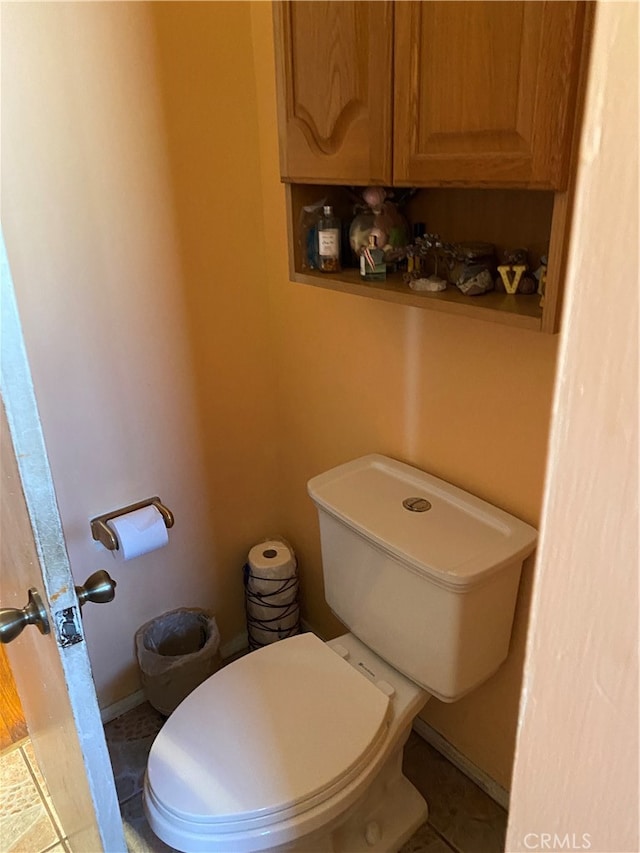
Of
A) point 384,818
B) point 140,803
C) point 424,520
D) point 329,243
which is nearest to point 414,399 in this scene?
point 424,520

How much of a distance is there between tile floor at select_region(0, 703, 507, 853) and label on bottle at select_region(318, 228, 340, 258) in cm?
128

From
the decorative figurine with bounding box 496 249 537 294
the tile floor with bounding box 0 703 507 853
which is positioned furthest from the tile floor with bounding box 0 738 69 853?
the decorative figurine with bounding box 496 249 537 294

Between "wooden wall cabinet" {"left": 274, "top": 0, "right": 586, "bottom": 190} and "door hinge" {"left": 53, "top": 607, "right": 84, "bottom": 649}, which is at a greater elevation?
"wooden wall cabinet" {"left": 274, "top": 0, "right": 586, "bottom": 190}

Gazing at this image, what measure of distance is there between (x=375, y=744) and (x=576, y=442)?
3.45ft

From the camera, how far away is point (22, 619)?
0.86 meters

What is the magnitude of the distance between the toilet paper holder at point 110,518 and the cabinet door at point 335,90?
861mm

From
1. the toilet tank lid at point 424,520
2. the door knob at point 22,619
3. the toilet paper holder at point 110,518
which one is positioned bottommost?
the toilet paper holder at point 110,518

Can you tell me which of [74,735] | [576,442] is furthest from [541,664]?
[74,735]

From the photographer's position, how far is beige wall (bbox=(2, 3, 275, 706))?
1.32 m

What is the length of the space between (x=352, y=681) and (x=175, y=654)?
73 centimetres

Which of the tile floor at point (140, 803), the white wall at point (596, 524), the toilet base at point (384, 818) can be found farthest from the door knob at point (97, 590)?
the tile floor at point (140, 803)

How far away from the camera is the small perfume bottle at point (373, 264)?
4.01ft

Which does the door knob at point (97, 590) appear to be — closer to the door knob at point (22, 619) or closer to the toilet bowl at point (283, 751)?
the door knob at point (22, 619)

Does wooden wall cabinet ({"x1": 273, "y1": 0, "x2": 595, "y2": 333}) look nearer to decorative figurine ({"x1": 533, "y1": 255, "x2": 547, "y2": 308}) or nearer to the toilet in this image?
decorative figurine ({"x1": 533, "y1": 255, "x2": 547, "y2": 308})
